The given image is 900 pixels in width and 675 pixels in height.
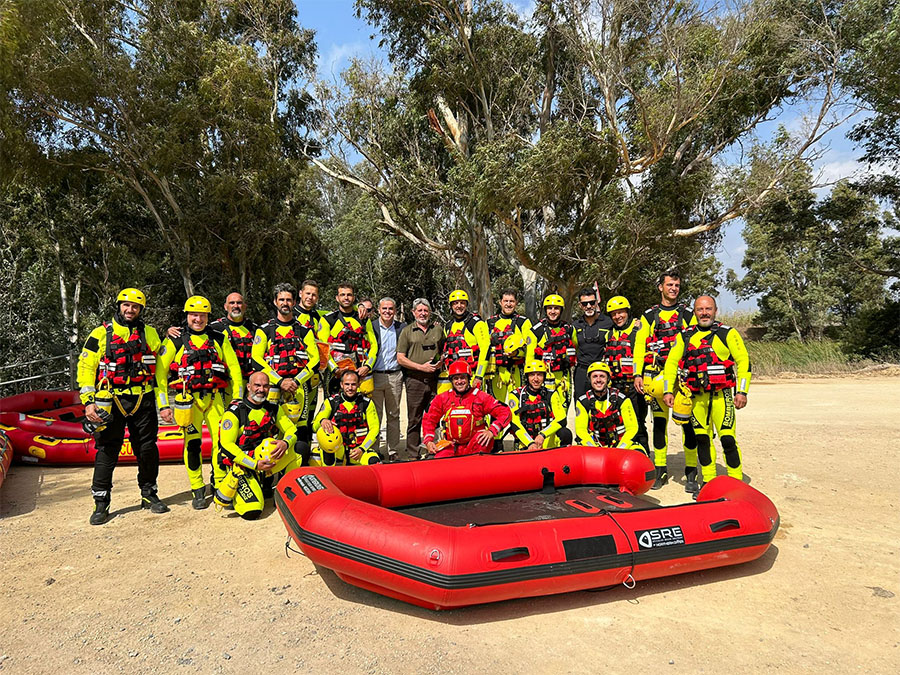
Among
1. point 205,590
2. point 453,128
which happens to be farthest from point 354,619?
point 453,128

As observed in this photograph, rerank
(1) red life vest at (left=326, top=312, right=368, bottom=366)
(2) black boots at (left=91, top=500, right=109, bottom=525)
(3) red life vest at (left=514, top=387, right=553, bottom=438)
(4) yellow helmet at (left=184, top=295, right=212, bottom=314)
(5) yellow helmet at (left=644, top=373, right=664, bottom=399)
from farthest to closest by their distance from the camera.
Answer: (1) red life vest at (left=326, top=312, right=368, bottom=366) < (3) red life vest at (left=514, top=387, right=553, bottom=438) < (5) yellow helmet at (left=644, top=373, right=664, bottom=399) < (4) yellow helmet at (left=184, top=295, right=212, bottom=314) < (2) black boots at (left=91, top=500, right=109, bottom=525)

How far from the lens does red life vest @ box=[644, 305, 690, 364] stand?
584 cm

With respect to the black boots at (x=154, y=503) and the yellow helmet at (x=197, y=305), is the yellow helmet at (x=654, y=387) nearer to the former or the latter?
the yellow helmet at (x=197, y=305)

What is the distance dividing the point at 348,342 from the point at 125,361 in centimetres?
215

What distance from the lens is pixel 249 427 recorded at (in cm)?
516

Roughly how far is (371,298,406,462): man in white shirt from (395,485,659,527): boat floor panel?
197cm

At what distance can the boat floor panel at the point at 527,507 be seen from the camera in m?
4.66

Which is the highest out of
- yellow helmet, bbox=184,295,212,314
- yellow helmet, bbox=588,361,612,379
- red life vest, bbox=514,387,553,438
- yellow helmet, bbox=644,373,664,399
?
yellow helmet, bbox=184,295,212,314

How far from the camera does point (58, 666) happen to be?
9.62 ft

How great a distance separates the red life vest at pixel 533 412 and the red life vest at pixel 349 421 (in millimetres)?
1571

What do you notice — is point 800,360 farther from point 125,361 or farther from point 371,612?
point 125,361

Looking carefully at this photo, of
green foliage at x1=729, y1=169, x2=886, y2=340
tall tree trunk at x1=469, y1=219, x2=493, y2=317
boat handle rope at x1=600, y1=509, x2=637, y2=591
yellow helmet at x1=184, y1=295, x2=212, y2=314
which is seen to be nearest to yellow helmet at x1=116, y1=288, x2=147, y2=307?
yellow helmet at x1=184, y1=295, x2=212, y2=314

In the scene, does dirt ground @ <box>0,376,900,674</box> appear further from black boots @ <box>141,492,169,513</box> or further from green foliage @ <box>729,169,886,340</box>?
green foliage @ <box>729,169,886,340</box>

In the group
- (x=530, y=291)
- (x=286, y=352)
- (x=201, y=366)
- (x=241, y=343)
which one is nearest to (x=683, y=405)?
(x=286, y=352)
